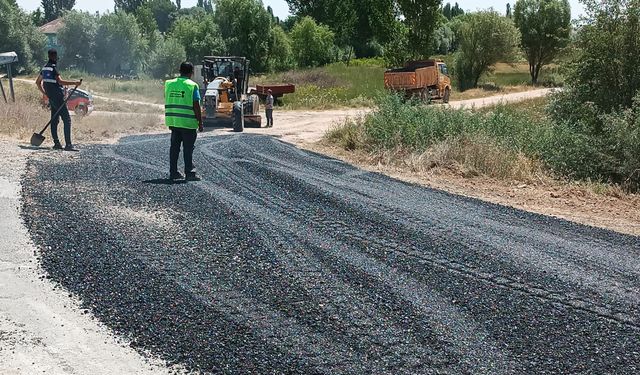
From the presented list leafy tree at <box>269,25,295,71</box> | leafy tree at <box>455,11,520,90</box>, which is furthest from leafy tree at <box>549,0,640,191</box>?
leafy tree at <box>269,25,295,71</box>

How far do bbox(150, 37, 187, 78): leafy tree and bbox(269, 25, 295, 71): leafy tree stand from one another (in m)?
8.09

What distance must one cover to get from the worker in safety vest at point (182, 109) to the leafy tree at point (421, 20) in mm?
33093

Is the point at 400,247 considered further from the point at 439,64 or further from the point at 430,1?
the point at 430,1

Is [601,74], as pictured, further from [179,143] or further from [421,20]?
[421,20]

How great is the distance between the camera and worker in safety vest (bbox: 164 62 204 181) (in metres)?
9.52

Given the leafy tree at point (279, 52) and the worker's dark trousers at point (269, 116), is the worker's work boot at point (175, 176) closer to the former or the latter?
the worker's dark trousers at point (269, 116)

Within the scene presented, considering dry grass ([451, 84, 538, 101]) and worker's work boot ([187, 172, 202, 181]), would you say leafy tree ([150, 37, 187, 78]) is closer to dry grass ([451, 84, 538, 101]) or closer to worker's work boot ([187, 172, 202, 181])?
dry grass ([451, 84, 538, 101])

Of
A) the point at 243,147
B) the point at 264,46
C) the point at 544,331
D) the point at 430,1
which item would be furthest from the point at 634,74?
the point at 264,46

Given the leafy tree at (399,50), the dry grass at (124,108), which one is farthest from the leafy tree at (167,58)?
the dry grass at (124,108)

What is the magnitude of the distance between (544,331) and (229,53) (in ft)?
194

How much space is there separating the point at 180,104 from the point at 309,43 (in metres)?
55.8

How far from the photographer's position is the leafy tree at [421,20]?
40438 millimetres

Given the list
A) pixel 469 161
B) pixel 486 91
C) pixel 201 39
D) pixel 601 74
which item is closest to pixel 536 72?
pixel 486 91

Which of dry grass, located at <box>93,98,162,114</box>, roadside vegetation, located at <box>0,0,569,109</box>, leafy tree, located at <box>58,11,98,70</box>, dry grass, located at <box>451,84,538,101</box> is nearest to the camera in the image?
dry grass, located at <box>93,98,162,114</box>
